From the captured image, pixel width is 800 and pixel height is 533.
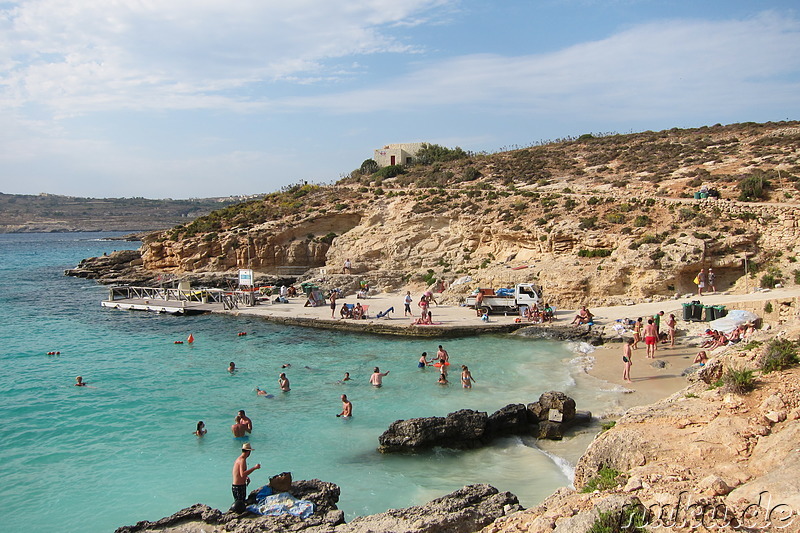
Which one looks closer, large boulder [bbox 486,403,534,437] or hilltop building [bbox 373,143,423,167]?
large boulder [bbox 486,403,534,437]

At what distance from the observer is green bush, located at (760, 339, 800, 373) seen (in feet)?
26.6

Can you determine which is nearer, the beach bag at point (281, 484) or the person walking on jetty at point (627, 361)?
the beach bag at point (281, 484)

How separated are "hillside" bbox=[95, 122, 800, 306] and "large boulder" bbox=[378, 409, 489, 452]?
579 inches

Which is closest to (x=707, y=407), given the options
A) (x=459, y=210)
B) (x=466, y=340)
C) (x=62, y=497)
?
(x=62, y=497)

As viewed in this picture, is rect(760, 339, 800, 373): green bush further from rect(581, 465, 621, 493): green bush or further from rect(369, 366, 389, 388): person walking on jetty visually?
rect(369, 366, 389, 388): person walking on jetty

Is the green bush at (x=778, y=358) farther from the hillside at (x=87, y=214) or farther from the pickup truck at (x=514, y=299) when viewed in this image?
the hillside at (x=87, y=214)

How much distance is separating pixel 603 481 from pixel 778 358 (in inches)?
149

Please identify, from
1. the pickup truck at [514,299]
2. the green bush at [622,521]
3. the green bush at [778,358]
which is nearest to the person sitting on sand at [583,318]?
the pickup truck at [514,299]

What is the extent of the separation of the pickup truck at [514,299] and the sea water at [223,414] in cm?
277

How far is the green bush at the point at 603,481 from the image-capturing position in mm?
6442

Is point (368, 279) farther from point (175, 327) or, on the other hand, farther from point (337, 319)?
point (175, 327)

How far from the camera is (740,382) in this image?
7.79m

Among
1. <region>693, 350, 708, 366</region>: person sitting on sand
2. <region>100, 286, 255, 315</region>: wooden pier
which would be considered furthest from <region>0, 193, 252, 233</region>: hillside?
<region>693, 350, 708, 366</region>: person sitting on sand

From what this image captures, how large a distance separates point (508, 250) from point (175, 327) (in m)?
18.7
